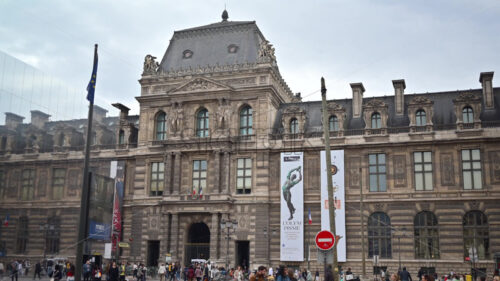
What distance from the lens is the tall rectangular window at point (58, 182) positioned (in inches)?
1175

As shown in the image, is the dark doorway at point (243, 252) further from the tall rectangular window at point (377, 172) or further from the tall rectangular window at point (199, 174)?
the tall rectangular window at point (377, 172)

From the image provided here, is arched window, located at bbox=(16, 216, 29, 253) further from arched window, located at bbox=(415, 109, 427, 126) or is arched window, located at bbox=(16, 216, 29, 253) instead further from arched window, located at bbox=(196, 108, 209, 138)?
arched window, located at bbox=(415, 109, 427, 126)

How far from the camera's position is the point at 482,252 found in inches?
1764

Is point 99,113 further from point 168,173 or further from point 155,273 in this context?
point 155,273

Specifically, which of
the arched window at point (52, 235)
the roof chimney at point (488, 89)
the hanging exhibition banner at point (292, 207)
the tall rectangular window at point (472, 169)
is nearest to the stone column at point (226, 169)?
the hanging exhibition banner at point (292, 207)

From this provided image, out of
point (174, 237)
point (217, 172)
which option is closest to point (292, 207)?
point (217, 172)

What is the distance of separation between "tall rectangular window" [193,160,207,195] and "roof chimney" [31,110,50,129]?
24318mm

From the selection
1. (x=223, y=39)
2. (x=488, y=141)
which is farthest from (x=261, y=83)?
(x=488, y=141)

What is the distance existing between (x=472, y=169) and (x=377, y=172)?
7.70 metres

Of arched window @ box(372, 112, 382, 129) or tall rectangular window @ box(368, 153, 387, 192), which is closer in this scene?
tall rectangular window @ box(368, 153, 387, 192)

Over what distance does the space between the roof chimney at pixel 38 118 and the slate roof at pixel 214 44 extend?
2705 centimetres

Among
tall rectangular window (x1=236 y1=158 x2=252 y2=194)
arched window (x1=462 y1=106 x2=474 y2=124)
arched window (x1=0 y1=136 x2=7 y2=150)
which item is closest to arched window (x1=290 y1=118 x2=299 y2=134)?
tall rectangular window (x1=236 y1=158 x2=252 y2=194)

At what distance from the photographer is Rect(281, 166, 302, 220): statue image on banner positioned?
49.6 m

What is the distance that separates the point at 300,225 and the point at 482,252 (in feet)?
48.6
